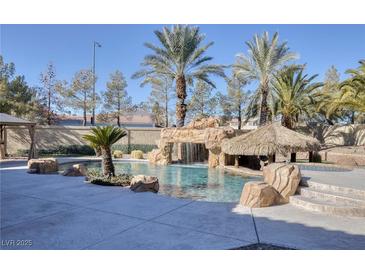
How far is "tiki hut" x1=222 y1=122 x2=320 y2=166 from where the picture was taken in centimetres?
1266

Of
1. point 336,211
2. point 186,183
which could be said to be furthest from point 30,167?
point 336,211

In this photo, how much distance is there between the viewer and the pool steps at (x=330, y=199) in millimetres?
5602

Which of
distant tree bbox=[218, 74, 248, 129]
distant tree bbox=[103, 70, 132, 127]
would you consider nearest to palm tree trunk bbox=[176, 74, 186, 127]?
distant tree bbox=[218, 74, 248, 129]

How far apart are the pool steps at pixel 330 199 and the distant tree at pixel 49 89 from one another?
2854 centimetres

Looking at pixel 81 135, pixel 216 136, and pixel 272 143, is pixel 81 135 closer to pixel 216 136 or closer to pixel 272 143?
pixel 216 136

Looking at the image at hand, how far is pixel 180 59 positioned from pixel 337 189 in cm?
1577

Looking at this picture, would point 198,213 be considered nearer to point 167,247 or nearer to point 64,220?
point 167,247

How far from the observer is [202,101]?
33.3 meters

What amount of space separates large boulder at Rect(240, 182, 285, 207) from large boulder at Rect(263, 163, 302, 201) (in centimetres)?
27

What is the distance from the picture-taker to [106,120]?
3503cm

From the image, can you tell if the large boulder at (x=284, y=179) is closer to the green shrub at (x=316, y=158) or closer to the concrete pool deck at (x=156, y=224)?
the concrete pool deck at (x=156, y=224)

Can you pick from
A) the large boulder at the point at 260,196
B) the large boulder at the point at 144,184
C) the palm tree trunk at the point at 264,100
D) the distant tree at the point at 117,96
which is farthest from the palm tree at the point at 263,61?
the distant tree at the point at 117,96

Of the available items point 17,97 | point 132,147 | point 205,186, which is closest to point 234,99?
point 132,147
